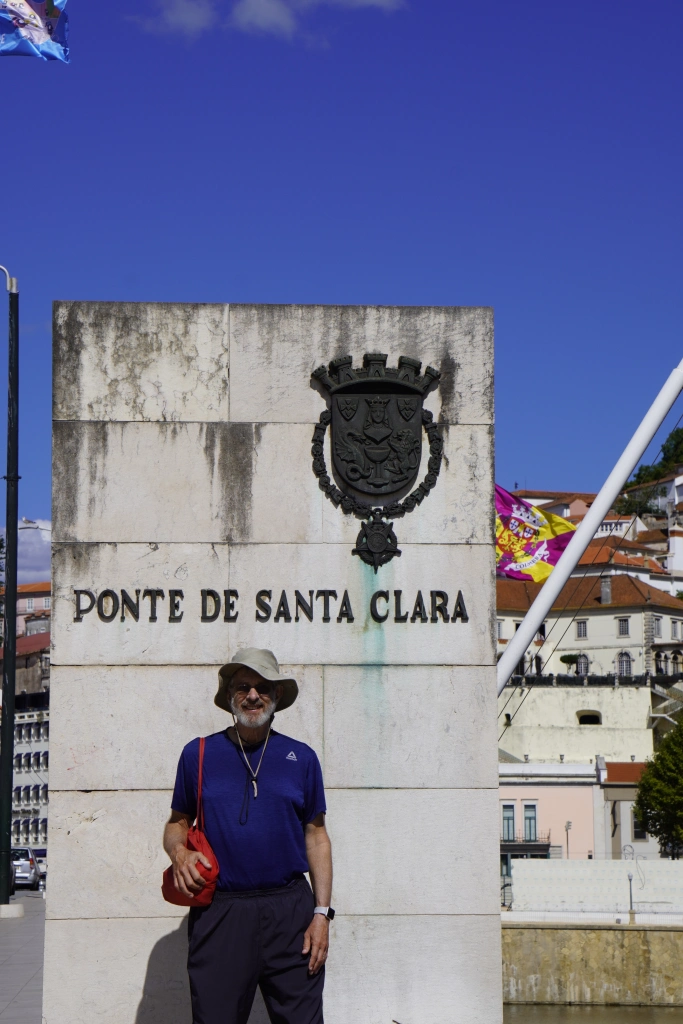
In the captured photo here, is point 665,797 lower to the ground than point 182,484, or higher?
lower

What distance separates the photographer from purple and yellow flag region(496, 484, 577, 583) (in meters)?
17.5

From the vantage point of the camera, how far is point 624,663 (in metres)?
95.6

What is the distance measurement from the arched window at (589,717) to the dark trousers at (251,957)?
7492 cm

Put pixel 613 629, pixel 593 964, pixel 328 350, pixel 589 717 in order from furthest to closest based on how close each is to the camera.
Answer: pixel 613 629, pixel 589 717, pixel 593 964, pixel 328 350

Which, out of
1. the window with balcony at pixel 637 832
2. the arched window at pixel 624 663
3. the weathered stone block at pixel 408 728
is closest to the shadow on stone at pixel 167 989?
the weathered stone block at pixel 408 728

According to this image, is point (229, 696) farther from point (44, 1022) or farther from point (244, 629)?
point (44, 1022)

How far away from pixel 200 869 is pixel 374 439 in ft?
11.3

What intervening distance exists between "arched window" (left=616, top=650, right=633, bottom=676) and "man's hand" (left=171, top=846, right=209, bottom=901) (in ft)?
297

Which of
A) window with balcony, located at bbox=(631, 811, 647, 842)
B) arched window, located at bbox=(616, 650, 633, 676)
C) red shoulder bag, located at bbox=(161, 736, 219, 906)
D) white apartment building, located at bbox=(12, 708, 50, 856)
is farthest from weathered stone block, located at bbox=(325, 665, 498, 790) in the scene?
arched window, located at bbox=(616, 650, 633, 676)

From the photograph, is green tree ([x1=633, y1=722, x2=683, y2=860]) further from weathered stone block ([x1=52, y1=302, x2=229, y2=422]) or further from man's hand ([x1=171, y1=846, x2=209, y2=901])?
man's hand ([x1=171, y1=846, x2=209, y2=901])

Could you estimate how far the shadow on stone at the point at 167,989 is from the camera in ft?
28.5

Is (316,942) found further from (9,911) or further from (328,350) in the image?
(9,911)

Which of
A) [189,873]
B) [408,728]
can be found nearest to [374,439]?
[408,728]

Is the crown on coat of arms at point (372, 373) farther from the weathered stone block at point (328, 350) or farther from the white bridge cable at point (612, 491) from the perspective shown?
the white bridge cable at point (612, 491)
